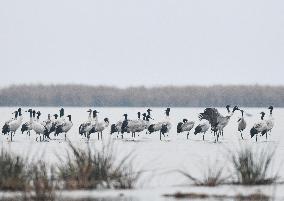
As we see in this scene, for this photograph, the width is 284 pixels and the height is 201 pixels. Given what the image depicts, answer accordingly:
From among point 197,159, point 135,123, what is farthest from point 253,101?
point 197,159

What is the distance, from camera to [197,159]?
1473 centimetres

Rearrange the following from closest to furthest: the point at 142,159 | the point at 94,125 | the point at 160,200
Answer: the point at 160,200 → the point at 142,159 → the point at 94,125

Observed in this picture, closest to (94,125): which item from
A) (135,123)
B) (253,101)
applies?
(135,123)

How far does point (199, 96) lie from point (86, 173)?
46.2m

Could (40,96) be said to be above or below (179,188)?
above

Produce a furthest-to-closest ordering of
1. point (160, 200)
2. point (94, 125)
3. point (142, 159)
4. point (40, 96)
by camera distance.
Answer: point (40, 96), point (94, 125), point (142, 159), point (160, 200)

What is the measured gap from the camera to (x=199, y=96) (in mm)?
55156

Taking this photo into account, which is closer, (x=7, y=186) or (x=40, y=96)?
(x=7, y=186)

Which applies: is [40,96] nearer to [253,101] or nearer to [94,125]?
[253,101]

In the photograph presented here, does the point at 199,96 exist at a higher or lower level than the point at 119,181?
higher

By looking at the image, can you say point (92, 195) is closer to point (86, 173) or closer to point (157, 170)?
point (86, 173)

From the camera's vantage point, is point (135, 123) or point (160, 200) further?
point (135, 123)

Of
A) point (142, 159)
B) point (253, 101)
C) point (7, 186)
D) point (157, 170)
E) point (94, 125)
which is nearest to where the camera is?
point (7, 186)

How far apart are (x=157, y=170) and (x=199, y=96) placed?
142 feet
